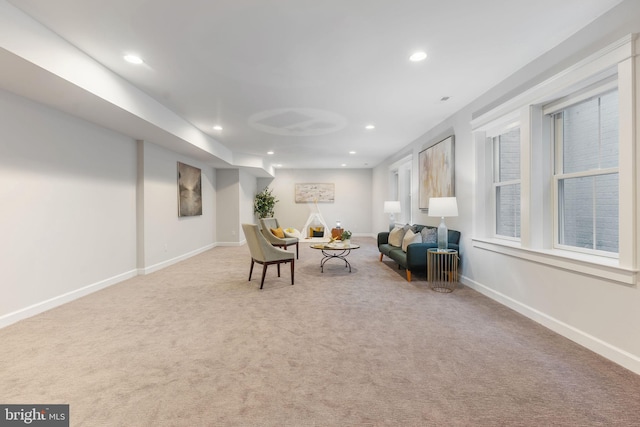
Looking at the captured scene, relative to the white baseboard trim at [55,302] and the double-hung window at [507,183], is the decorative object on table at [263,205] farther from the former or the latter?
the double-hung window at [507,183]

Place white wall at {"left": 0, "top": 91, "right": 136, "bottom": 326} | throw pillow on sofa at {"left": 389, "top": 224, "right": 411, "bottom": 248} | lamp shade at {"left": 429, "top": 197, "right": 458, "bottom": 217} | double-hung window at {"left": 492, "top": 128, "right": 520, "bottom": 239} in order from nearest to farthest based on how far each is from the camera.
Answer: white wall at {"left": 0, "top": 91, "right": 136, "bottom": 326}
double-hung window at {"left": 492, "top": 128, "right": 520, "bottom": 239}
lamp shade at {"left": 429, "top": 197, "right": 458, "bottom": 217}
throw pillow on sofa at {"left": 389, "top": 224, "right": 411, "bottom": 248}

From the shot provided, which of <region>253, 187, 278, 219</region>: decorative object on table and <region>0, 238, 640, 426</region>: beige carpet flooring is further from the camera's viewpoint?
<region>253, 187, 278, 219</region>: decorative object on table

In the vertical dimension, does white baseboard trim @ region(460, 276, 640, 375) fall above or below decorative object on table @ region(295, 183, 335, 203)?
below

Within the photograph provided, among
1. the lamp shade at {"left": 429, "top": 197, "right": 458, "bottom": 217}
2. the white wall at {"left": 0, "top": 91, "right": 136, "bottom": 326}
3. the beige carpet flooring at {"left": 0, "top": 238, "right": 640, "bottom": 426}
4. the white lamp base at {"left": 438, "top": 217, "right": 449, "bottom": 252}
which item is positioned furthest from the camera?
the white lamp base at {"left": 438, "top": 217, "right": 449, "bottom": 252}

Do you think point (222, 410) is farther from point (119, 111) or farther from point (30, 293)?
point (119, 111)

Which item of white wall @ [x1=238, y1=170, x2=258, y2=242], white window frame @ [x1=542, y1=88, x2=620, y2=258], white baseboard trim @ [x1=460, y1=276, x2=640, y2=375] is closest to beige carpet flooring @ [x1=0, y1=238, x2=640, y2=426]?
white baseboard trim @ [x1=460, y1=276, x2=640, y2=375]

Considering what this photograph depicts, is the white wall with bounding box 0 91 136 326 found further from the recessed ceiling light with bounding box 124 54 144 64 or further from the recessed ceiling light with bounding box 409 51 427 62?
the recessed ceiling light with bounding box 409 51 427 62

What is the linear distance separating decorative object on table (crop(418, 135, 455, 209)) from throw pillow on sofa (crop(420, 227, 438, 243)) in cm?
42

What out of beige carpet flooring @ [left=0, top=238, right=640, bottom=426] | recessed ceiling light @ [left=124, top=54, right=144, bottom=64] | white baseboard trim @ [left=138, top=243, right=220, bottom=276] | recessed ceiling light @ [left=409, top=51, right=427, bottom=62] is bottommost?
beige carpet flooring @ [left=0, top=238, right=640, bottom=426]

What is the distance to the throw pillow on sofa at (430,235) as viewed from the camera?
179 inches

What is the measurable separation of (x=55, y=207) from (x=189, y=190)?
3080mm

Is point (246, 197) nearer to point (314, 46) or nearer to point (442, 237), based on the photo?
point (442, 237)

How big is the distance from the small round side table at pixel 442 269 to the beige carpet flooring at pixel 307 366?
0.55 meters

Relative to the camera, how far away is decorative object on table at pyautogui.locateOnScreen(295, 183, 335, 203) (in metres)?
10.1
